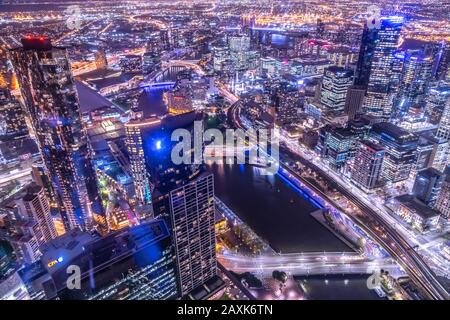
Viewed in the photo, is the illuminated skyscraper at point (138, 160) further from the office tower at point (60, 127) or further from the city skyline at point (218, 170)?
the office tower at point (60, 127)

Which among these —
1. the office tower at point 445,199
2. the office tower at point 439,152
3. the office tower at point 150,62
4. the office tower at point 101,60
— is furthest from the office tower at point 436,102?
the office tower at point 101,60

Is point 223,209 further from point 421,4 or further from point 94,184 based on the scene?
point 421,4

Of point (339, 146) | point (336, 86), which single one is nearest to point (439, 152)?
point (339, 146)

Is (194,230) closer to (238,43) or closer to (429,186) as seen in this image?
(429,186)

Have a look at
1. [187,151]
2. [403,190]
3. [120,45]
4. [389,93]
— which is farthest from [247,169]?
[120,45]
